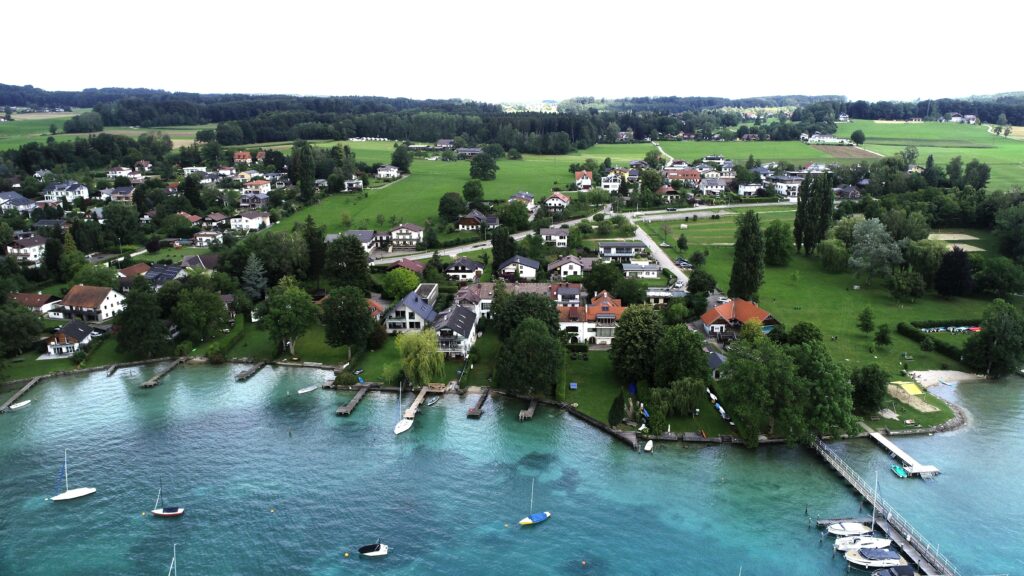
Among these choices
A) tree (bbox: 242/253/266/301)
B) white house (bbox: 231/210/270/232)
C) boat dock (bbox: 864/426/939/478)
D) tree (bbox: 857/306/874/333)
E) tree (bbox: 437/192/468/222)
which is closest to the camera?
boat dock (bbox: 864/426/939/478)

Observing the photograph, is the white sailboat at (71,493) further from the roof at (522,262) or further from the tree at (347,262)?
the roof at (522,262)

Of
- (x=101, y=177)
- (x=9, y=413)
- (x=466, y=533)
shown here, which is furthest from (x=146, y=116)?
(x=466, y=533)

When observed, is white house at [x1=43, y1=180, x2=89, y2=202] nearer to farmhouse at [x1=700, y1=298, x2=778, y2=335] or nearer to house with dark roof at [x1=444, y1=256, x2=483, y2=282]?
house with dark roof at [x1=444, y1=256, x2=483, y2=282]

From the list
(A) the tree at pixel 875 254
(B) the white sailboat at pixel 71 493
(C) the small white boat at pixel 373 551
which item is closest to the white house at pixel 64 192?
(B) the white sailboat at pixel 71 493

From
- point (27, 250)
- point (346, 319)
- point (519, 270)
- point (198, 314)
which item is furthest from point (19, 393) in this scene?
point (519, 270)

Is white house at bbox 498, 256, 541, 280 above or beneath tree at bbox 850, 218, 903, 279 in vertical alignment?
beneath

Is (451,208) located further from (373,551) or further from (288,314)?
(373,551)

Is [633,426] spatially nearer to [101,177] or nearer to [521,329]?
[521,329]

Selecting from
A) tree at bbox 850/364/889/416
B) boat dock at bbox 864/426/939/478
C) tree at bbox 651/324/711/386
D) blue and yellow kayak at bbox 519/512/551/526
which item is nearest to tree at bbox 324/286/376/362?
tree at bbox 651/324/711/386
